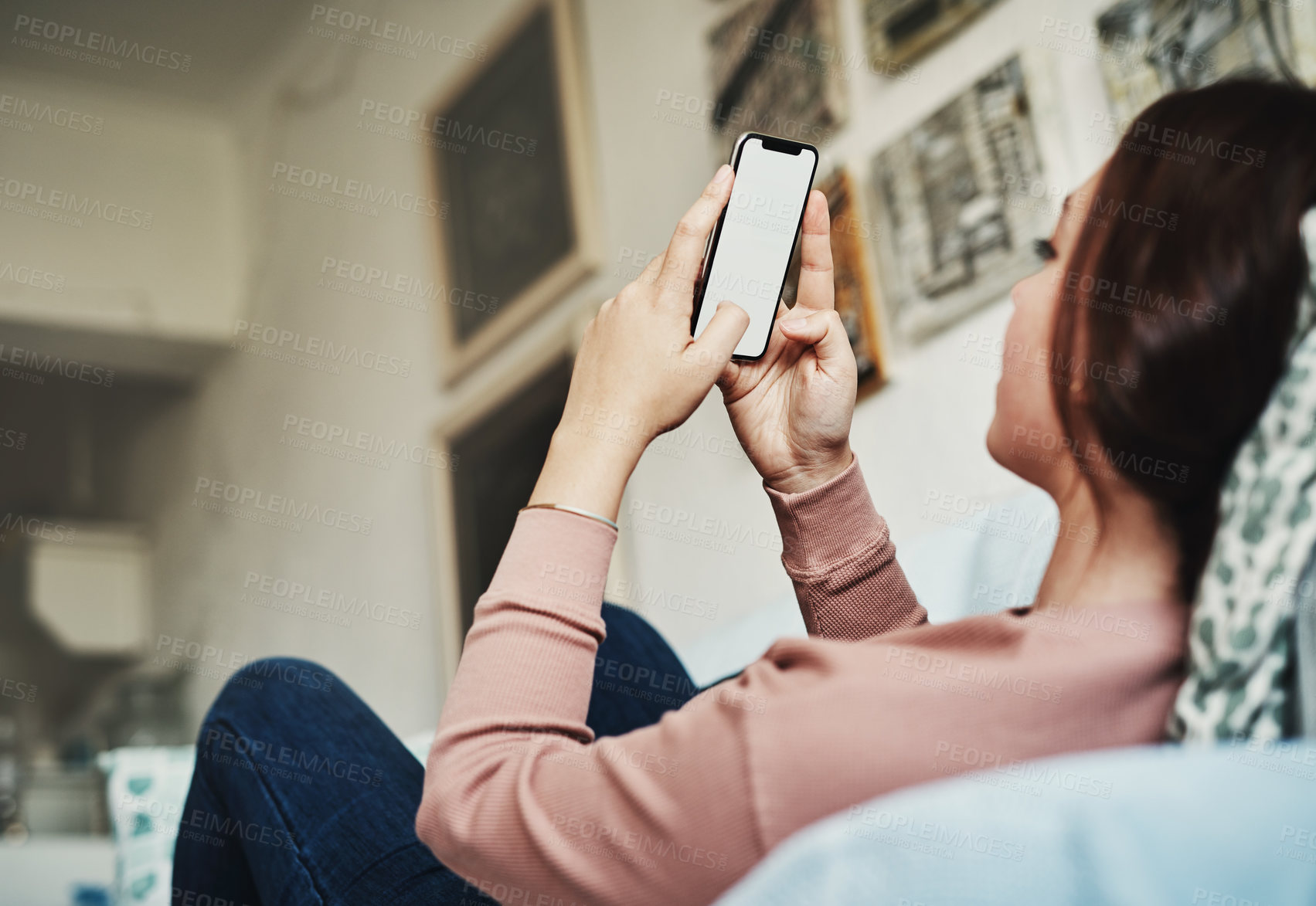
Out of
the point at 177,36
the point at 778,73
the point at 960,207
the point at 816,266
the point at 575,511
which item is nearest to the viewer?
the point at 575,511

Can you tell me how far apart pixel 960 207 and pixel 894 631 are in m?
0.81

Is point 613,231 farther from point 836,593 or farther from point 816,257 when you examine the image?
point 836,593

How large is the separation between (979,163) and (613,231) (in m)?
0.83

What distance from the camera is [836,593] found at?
2.61 ft

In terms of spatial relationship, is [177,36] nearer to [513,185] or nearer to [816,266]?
[513,185]

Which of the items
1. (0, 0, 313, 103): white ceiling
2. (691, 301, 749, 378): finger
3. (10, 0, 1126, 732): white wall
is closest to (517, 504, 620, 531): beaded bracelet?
(691, 301, 749, 378): finger

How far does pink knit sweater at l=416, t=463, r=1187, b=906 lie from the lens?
496 mm

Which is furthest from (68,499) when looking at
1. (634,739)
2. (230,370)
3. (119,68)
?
(634,739)

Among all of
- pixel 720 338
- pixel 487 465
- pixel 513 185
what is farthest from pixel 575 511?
pixel 513 185

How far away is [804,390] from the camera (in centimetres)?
80

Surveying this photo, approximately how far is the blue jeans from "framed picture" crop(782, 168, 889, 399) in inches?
31.1

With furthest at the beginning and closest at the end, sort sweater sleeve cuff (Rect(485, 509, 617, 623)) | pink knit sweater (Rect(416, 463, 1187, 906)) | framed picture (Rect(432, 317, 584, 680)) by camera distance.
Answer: framed picture (Rect(432, 317, 584, 680))
sweater sleeve cuff (Rect(485, 509, 617, 623))
pink knit sweater (Rect(416, 463, 1187, 906))

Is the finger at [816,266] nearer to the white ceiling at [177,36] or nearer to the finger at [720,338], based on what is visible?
the finger at [720,338]

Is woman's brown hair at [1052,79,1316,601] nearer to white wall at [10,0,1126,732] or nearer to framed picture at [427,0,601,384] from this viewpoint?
white wall at [10,0,1126,732]
